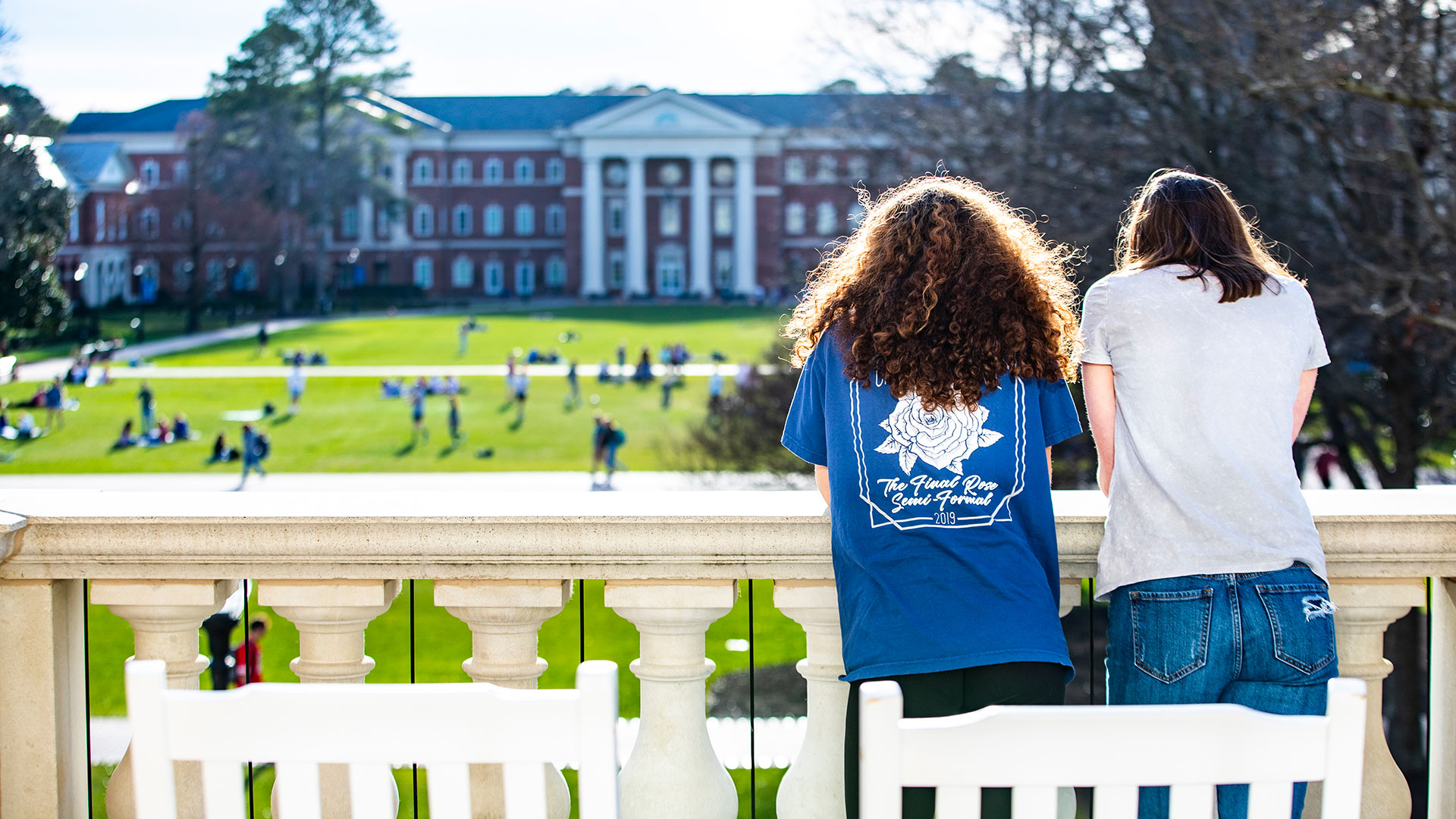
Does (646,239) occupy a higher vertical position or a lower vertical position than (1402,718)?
higher

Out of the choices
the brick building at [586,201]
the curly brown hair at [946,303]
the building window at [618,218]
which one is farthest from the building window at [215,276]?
the curly brown hair at [946,303]

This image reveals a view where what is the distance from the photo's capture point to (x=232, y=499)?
116 inches

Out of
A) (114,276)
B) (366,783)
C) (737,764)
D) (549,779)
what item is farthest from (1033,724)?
(114,276)

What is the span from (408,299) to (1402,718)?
72.0 metres

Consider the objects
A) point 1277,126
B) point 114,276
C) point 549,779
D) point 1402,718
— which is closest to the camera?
point 549,779

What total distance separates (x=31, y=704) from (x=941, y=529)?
1994 millimetres

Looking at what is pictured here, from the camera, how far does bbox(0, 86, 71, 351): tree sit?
862 inches

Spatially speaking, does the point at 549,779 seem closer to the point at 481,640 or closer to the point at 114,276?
the point at 481,640

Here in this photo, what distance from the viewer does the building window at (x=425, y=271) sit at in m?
86.0

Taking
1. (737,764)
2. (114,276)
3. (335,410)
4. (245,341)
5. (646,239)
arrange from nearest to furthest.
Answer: (737,764) < (335,410) < (245,341) < (114,276) < (646,239)

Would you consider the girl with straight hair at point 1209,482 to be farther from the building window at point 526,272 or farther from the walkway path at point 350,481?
the building window at point 526,272

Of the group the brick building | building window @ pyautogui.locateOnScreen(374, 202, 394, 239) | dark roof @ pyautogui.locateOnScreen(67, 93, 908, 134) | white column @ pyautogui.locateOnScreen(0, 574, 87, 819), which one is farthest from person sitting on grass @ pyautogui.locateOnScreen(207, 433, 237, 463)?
building window @ pyautogui.locateOnScreen(374, 202, 394, 239)

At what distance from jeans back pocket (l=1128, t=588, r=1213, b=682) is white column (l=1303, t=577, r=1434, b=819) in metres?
0.53

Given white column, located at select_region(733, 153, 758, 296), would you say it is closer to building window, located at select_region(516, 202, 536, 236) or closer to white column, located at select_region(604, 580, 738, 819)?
building window, located at select_region(516, 202, 536, 236)
